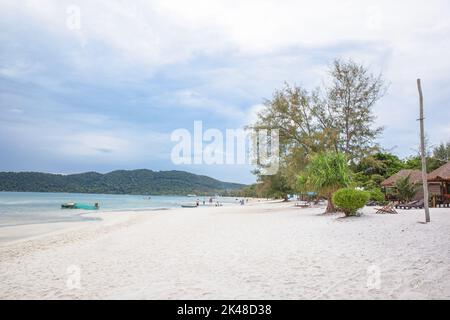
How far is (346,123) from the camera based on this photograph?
28.1m

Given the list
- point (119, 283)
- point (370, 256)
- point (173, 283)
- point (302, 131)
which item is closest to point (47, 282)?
point (119, 283)

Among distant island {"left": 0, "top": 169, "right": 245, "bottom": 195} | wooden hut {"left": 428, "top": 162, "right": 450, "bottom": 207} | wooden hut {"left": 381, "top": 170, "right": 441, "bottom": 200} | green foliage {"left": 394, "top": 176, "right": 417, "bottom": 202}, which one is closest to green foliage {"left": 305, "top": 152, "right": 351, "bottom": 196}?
wooden hut {"left": 428, "top": 162, "right": 450, "bottom": 207}

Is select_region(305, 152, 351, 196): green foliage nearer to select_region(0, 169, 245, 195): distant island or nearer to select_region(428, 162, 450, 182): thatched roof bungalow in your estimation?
select_region(428, 162, 450, 182): thatched roof bungalow

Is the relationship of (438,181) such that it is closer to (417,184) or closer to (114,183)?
(417,184)

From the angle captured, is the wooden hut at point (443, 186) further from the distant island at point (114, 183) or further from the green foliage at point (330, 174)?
the distant island at point (114, 183)

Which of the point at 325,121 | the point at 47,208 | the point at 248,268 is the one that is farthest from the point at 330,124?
the point at 47,208

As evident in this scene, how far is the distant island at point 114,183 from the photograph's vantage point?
140 m

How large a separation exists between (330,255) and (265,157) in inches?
1026

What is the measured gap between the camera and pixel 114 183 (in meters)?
149

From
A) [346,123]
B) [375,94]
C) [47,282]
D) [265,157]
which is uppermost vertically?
[375,94]

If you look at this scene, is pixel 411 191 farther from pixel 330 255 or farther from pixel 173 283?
pixel 173 283

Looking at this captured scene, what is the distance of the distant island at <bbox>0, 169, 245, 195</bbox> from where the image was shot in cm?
13988

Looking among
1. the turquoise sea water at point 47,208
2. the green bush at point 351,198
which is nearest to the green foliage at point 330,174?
the green bush at point 351,198
